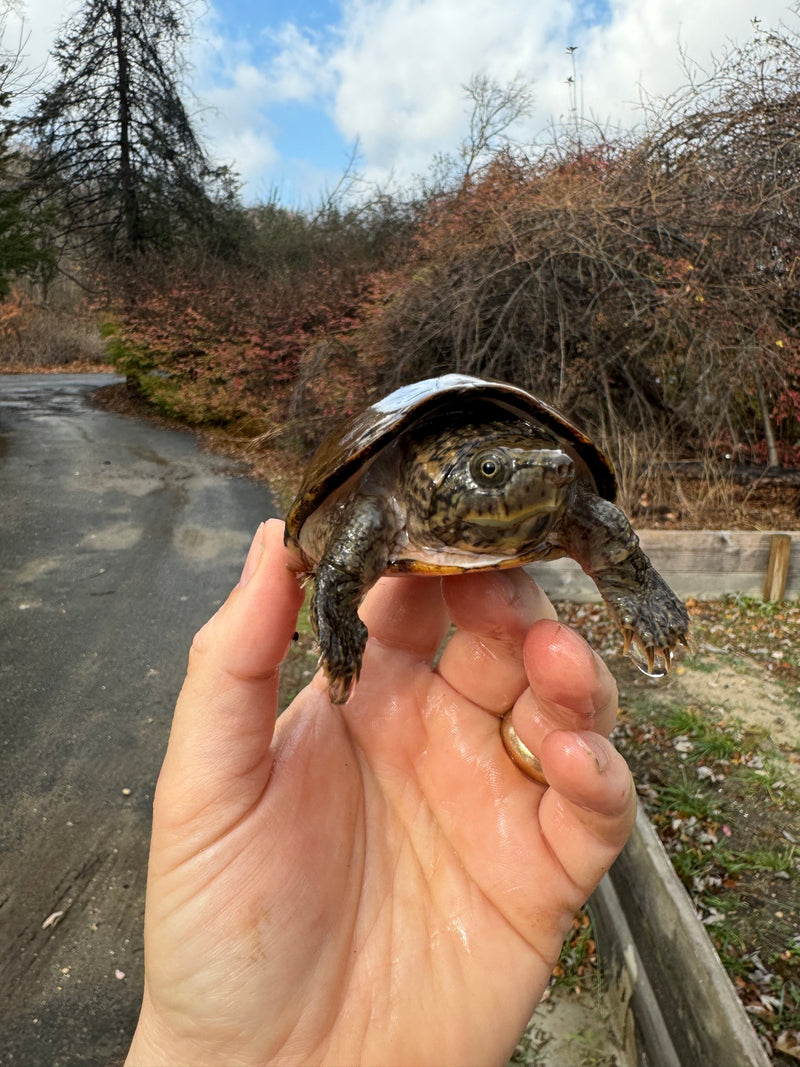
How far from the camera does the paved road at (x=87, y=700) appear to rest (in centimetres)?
272

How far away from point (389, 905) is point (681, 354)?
701 centimetres

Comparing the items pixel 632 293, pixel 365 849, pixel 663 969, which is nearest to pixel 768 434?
pixel 632 293

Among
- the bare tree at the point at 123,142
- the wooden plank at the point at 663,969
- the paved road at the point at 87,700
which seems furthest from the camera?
the bare tree at the point at 123,142

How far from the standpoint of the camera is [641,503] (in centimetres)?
690

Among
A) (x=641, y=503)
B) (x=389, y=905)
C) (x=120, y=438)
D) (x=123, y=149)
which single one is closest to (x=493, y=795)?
(x=389, y=905)

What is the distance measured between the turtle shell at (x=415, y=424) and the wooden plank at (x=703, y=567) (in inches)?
145

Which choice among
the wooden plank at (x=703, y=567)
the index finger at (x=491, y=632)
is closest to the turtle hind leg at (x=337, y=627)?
the index finger at (x=491, y=632)

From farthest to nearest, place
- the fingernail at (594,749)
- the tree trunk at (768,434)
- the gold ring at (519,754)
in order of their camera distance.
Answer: the tree trunk at (768,434) < the gold ring at (519,754) < the fingernail at (594,749)

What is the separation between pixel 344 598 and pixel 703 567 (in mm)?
4831

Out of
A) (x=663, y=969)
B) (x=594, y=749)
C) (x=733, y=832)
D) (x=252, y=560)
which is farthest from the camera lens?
(x=733, y=832)

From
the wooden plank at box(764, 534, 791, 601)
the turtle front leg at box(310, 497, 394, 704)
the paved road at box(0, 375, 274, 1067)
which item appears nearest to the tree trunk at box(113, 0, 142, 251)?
the paved road at box(0, 375, 274, 1067)

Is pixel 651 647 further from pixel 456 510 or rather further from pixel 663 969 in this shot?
pixel 663 969

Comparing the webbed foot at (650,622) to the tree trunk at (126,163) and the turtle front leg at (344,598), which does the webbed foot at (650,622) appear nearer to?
the turtle front leg at (344,598)

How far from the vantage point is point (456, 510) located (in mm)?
1524
